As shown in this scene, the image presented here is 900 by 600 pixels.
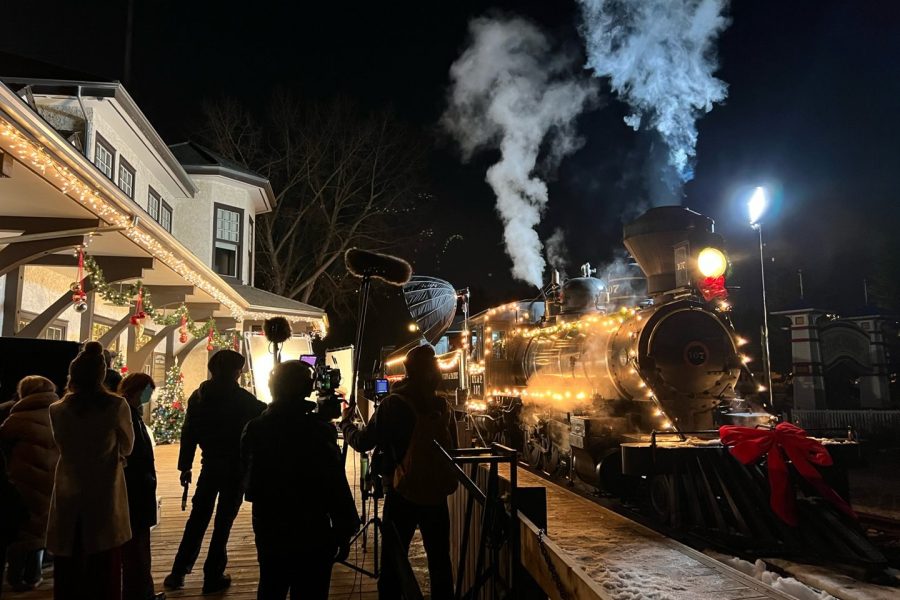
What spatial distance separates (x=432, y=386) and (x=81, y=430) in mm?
1954

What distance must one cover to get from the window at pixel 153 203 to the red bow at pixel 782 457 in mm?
12211

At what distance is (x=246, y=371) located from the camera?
43.7ft

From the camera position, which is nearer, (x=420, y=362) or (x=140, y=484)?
(x=420, y=362)

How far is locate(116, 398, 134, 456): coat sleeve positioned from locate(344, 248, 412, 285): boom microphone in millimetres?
1866

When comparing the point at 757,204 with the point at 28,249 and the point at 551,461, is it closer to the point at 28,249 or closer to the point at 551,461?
the point at 551,461

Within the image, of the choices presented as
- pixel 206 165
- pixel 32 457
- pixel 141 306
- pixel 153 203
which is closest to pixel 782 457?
pixel 32 457

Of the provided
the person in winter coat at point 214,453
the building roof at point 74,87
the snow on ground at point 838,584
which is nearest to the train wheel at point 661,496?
the snow on ground at point 838,584

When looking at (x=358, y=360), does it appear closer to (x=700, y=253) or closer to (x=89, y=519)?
(x=89, y=519)

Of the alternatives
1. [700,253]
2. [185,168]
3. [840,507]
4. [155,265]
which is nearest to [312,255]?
[185,168]

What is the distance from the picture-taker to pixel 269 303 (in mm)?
15078

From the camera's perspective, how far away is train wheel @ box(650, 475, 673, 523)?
637 cm

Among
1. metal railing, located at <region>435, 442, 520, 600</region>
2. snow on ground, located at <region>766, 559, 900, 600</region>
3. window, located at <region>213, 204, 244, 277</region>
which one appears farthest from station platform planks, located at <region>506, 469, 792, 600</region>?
window, located at <region>213, 204, 244, 277</region>

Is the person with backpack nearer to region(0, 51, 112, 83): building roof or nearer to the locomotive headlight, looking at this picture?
the locomotive headlight

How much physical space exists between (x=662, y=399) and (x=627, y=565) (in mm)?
2664
